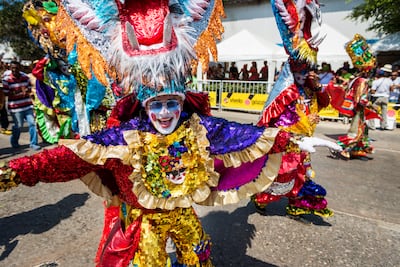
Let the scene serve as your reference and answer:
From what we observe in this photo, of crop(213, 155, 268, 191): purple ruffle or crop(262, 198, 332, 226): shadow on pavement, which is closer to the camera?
crop(213, 155, 268, 191): purple ruffle

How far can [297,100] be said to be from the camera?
3.30m

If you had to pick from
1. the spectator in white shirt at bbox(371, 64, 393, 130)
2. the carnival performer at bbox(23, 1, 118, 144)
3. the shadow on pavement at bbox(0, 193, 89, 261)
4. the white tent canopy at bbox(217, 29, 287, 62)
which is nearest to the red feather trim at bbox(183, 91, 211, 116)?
the carnival performer at bbox(23, 1, 118, 144)

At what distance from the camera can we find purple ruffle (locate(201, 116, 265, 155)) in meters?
1.92

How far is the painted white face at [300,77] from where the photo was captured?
3.33m

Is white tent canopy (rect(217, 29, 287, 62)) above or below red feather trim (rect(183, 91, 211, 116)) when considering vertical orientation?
above

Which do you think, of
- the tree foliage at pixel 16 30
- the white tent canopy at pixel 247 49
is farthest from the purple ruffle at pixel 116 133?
the tree foliage at pixel 16 30

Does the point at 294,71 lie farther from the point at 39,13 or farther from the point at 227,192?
the point at 39,13

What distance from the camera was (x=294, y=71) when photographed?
3316 mm

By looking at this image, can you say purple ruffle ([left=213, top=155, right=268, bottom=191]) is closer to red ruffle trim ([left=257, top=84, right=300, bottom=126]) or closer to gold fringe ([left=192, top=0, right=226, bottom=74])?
gold fringe ([left=192, top=0, right=226, bottom=74])

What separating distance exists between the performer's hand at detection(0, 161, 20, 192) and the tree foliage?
77.2 ft

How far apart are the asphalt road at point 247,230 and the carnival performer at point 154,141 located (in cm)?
108

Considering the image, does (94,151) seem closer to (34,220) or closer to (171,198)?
(171,198)

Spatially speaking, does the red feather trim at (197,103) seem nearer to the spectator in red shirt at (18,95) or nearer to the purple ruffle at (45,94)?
the purple ruffle at (45,94)

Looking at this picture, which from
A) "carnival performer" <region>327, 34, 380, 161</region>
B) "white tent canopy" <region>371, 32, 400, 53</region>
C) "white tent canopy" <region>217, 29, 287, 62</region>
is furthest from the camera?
"white tent canopy" <region>371, 32, 400, 53</region>
